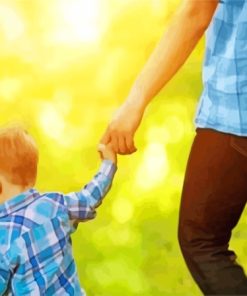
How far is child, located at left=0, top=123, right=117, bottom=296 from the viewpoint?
1877 mm

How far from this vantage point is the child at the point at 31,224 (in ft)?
6.16

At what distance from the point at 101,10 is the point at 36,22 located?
0.19m

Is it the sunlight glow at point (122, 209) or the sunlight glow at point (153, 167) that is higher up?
the sunlight glow at point (153, 167)

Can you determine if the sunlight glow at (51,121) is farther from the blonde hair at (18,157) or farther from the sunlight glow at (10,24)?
the sunlight glow at (10,24)

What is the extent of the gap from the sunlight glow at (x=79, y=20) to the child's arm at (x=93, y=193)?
1.06ft

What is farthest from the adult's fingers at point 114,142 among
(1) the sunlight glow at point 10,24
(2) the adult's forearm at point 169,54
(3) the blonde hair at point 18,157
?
(1) the sunlight glow at point 10,24

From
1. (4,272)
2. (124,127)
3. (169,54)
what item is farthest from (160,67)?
(4,272)

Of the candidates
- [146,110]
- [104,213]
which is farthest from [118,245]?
[146,110]


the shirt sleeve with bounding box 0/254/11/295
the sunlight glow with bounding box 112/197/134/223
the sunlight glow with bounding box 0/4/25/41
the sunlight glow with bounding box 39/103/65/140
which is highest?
the sunlight glow with bounding box 0/4/25/41

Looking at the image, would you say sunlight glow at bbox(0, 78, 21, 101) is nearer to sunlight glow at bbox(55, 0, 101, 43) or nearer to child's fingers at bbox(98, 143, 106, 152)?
sunlight glow at bbox(55, 0, 101, 43)

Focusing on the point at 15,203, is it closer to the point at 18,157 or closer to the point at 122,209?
the point at 18,157

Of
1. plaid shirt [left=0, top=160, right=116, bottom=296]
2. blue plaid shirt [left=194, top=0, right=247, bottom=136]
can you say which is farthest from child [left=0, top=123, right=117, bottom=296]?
blue plaid shirt [left=194, top=0, right=247, bottom=136]

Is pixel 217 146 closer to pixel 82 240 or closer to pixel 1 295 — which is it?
pixel 82 240

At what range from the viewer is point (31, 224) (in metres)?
1.90
